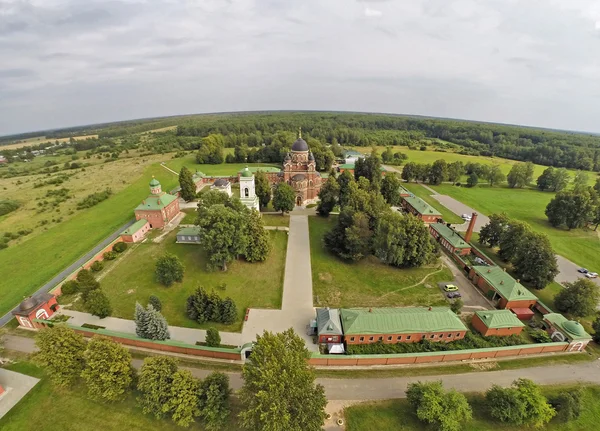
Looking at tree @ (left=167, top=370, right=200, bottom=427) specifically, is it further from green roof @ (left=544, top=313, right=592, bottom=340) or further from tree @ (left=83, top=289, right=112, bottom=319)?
green roof @ (left=544, top=313, right=592, bottom=340)

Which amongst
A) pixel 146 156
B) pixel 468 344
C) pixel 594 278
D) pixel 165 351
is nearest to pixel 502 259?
pixel 594 278

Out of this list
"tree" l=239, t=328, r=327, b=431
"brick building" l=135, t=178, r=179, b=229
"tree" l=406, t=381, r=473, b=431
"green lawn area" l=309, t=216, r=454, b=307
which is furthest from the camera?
"brick building" l=135, t=178, r=179, b=229

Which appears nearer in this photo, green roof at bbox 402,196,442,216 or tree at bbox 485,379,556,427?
tree at bbox 485,379,556,427

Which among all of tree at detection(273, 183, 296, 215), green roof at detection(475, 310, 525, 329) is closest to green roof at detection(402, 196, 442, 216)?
tree at detection(273, 183, 296, 215)

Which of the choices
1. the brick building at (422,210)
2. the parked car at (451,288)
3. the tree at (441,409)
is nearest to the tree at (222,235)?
the tree at (441,409)

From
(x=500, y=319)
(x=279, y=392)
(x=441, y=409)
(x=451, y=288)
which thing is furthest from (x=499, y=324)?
(x=279, y=392)

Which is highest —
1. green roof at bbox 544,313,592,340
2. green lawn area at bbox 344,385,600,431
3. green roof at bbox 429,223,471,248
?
green roof at bbox 429,223,471,248

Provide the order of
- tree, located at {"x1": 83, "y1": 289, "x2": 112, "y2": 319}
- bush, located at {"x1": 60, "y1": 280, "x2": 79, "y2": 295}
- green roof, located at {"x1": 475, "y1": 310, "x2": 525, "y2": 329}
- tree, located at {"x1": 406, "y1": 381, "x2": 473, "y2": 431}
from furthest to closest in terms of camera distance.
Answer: bush, located at {"x1": 60, "y1": 280, "x2": 79, "y2": 295} < tree, located at {"x1": 83, "y1": 289, "x2": 112, "y2": 319} < green roof, located at {"x1": 475, "y1": 310, "x2": 525, "y2": 329} < tree, located at {"x1": 406, "y1": 381, "x2": 473, "y2": 431}

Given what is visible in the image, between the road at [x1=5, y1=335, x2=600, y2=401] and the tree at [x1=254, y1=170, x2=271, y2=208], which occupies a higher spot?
the tree at [x1=254, y1=170, x2=271, y2=208]
